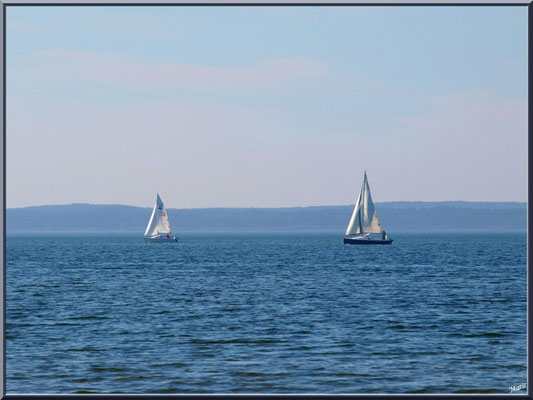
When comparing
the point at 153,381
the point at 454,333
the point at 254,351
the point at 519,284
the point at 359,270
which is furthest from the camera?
the point at 359,270

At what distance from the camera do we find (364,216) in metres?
A: 132

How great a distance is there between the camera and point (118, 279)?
72000 mm

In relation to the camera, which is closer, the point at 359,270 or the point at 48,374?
the point at 48,374

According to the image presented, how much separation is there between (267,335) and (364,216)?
331 feet

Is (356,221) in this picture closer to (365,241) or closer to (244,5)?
(365,241)

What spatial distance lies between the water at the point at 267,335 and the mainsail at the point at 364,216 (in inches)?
2401

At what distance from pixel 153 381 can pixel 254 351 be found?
727cm

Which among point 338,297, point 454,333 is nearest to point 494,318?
point 454,333

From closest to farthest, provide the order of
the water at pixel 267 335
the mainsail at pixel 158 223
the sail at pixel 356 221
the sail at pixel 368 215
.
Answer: the water at pixel 267 335 → the sail at pixel 368 215 → the sail at pixel 356 221 → the mainsail at pixel 158 223

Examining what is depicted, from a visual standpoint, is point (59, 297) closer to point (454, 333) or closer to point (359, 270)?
point (454, 333)

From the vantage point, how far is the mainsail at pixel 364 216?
12950cm

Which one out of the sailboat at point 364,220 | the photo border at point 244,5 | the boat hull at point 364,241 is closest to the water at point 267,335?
the photo border at point 244,5

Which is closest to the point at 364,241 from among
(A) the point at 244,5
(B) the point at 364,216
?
(B) the point at 364,216

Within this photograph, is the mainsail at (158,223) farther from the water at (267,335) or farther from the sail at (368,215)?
the water at (267,335)
